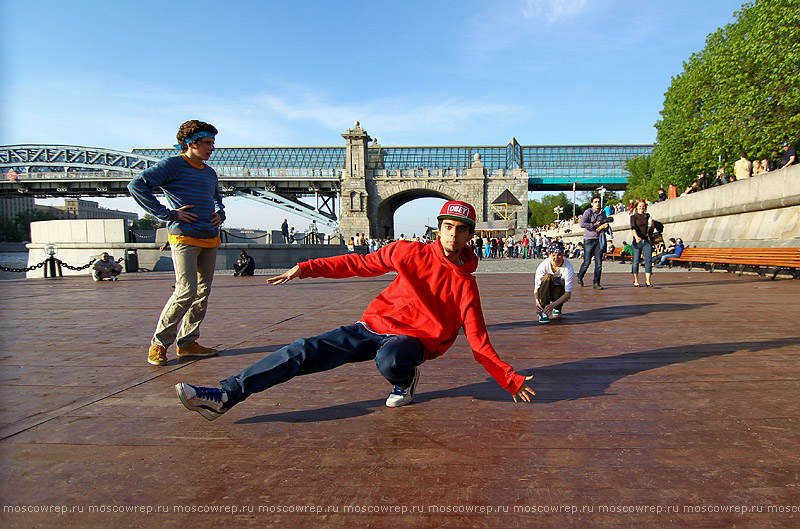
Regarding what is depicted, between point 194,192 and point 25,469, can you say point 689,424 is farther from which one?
point 194,192

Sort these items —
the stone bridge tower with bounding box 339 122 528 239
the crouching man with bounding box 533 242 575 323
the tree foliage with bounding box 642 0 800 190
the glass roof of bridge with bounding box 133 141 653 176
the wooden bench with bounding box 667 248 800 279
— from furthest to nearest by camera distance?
the glass roof of bridge with bounding box 133 141 653 176 → the stone bridge tower with bounding box 339 122 528 239 → the tree foliage with bounding box 642 0 800 190 → the wooden bench with bounding box 667 248 800 279 → the crouching man with bounding box 533 242 575 323

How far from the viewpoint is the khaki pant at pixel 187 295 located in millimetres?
3615

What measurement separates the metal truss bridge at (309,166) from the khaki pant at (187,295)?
→ 52.3 m

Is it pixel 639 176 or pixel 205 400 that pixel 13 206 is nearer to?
pixel 639 176

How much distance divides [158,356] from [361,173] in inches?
2078

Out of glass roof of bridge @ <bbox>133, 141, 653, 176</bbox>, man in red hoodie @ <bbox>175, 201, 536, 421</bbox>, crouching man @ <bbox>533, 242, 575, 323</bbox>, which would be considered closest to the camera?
man in red hoodie @ <bbox>175, 201, 536, 421</bbox>

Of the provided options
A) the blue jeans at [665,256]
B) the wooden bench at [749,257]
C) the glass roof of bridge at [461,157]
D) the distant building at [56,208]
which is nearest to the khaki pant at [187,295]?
the wooden bench at [749,257]

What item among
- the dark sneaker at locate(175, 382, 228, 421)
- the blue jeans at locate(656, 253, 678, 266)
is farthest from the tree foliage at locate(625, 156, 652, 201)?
the dark sneaker at locate(175, 382, 228, 421)

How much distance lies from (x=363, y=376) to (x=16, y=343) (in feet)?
11.0

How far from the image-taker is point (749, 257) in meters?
10.9

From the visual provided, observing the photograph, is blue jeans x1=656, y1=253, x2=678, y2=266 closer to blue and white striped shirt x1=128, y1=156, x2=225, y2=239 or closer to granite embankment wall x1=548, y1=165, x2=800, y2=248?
granite embankment wall x1=548, y1=165, x2=800, y2=248

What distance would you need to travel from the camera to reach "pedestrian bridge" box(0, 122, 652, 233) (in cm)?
5528

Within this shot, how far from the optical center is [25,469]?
1.87 m

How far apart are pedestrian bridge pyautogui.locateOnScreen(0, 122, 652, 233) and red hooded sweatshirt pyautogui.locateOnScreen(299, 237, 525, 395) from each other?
52.8 metres
